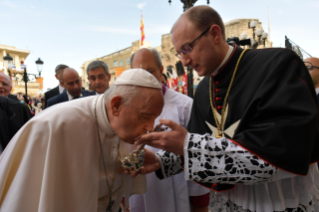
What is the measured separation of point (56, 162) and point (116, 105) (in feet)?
1.81

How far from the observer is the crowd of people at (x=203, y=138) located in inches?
50.2

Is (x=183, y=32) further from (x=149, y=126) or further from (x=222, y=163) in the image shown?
(x=222, y=163)

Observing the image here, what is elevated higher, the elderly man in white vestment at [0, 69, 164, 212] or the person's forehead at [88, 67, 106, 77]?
the person's forehead at [88, 67, 106, 77]

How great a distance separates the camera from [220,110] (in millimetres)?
1816

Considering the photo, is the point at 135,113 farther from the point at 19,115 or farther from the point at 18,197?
the point at 19,115

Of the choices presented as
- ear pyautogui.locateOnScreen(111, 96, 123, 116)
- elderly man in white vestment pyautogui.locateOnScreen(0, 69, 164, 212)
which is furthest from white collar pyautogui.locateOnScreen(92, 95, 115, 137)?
ear pyautogui.locateOnScreen(111, 96, 123, 116)

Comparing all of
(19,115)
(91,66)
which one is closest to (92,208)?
(91,66)

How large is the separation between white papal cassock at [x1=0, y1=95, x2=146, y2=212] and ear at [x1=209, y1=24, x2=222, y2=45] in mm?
1031

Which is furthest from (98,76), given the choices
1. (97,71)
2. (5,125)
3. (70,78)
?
(5,125)

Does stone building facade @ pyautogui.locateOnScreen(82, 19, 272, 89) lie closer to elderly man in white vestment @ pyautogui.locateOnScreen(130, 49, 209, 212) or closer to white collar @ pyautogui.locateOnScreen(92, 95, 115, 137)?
elderly man in white vestment @ pyautogui.locateOnScreen(130, 49, 209, 212)

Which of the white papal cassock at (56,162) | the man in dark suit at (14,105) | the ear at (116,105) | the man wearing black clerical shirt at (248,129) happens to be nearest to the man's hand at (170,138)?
the man wearing black clerical shirt at (248,129)

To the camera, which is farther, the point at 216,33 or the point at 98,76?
the point at 98,76

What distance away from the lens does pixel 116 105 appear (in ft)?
4.86

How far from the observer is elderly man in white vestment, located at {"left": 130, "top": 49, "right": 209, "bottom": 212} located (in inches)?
94.3
